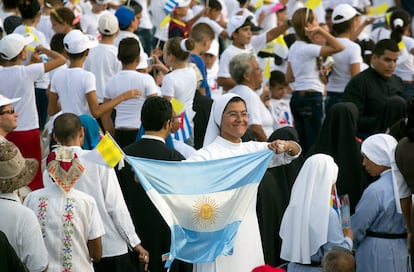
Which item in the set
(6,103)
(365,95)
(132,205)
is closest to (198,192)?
(132,205)

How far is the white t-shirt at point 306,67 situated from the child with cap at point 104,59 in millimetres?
2366

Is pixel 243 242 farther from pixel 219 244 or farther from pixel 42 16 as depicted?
pixel 42 16

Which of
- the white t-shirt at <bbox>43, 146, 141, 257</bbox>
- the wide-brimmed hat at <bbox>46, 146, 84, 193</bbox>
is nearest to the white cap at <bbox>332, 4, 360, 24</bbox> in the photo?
the white t-shirt at <bbox>43, 146, 141, 257</bbox>

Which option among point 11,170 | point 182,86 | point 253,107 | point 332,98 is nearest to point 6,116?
point 11,170

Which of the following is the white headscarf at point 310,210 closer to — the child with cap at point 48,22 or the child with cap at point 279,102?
the child with cap at point 279,102

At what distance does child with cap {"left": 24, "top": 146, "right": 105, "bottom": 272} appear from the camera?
681 cm

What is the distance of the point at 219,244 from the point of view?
711 cm

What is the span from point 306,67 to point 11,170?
6.68 metres

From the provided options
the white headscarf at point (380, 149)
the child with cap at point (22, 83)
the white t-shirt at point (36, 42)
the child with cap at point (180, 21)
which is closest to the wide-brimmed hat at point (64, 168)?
the white headscarf at point (380, 149)

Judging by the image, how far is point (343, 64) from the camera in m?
12.6

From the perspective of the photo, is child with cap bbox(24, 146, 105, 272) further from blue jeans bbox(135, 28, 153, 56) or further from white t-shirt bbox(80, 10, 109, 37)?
blue jeans bbox(135, 28, 153, 56)

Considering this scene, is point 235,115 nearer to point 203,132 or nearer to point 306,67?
point 203,132

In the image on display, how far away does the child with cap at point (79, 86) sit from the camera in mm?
10156

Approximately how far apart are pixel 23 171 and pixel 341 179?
449 cm
